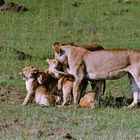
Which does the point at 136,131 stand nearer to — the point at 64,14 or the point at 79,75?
the point at 79,75

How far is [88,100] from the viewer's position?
1067cm

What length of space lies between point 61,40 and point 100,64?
8207 millimetres

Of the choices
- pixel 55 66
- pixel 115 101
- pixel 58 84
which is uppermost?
pixel 55 66

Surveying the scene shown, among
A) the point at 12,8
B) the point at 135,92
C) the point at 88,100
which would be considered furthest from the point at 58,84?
the point at 12,8

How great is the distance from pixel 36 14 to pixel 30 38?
13.6 feet

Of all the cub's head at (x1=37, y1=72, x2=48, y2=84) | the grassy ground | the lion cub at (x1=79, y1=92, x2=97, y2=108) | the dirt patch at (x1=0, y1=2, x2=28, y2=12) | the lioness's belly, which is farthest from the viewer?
the dirt patch at (x1=0, y1=2, x2=28, y2=12)

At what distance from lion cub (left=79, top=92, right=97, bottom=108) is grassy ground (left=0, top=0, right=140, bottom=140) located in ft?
0.84

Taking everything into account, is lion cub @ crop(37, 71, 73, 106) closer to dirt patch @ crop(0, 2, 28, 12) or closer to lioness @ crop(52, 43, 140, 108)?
lioness @ crop(52, 43, 140, 108)

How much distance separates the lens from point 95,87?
11.1 meters

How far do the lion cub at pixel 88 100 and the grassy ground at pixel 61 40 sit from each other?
0.26 metres

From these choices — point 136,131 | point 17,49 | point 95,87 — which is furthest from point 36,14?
point 136,131

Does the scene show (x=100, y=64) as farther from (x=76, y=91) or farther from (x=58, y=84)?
(x=58, y=84)

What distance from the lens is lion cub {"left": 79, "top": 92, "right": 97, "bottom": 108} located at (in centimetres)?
1062

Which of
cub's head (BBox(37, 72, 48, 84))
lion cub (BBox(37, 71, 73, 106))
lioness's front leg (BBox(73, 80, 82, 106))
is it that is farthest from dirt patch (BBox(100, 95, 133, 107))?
cub's head (BBox(37, 72, 48, 84))
